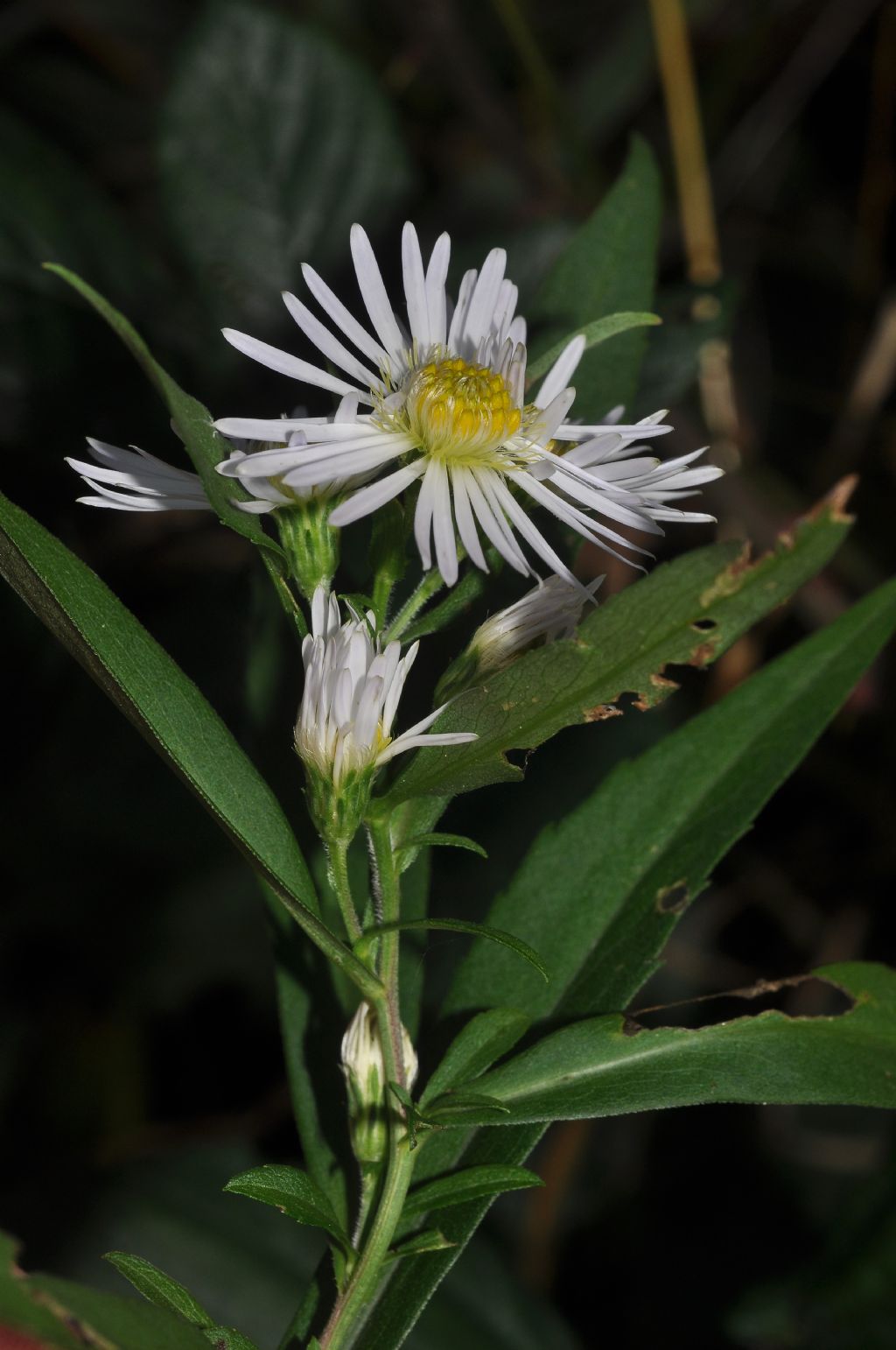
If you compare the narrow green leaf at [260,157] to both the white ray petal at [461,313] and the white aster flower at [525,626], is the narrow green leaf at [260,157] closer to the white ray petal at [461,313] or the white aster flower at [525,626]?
the white ray petal at [461,313]

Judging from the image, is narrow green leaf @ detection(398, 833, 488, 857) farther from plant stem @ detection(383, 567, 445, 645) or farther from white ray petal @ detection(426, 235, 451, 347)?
white ray petal @ detection(426, 235, 451, 347)

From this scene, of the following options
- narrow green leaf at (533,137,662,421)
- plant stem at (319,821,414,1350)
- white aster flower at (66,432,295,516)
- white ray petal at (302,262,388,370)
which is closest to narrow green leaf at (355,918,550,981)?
plant stem at (319,821,414,1350)

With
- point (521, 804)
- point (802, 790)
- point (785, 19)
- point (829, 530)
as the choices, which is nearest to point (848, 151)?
point (785, 19)

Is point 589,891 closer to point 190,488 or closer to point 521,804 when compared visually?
point 190,488

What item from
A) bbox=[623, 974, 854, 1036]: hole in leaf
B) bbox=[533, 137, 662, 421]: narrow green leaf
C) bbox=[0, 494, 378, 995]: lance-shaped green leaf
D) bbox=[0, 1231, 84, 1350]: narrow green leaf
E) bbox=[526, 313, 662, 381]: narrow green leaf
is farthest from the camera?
bbox=[623, 974, 854, 1036]: hole in leaf

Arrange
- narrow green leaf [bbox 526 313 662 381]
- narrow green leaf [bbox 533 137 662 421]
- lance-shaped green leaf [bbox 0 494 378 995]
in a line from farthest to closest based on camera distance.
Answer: narrow green leaf [bbox 533 137 662 421], narrow green leaf [bbox 526 313 662 381], lance-shaped green leaf [bbox 0 494 378 995]
